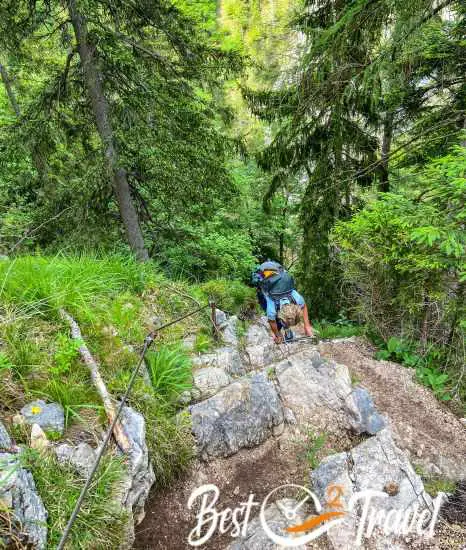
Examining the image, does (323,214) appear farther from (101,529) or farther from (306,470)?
(101,529)

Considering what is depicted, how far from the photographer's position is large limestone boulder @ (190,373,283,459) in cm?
328

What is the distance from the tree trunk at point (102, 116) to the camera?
5.60 metres

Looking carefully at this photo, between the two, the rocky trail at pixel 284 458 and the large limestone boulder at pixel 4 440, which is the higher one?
the large limestone boulder at pixel 4 440

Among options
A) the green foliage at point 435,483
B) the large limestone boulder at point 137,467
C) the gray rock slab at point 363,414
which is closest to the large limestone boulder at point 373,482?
the green foliage at point 435,483

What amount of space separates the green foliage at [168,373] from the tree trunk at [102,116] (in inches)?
144

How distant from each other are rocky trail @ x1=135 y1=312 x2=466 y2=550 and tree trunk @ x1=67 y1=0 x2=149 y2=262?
371 centimetres

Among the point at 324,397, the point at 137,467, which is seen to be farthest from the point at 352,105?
the point at 137,467

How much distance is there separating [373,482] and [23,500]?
114 inches

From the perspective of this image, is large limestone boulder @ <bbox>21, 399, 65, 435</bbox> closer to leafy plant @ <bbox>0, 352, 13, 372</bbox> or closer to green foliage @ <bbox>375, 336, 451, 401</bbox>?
leafy plant @ <bbox>0, 352, 13, 372</bbox>

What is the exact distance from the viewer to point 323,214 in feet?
23.9

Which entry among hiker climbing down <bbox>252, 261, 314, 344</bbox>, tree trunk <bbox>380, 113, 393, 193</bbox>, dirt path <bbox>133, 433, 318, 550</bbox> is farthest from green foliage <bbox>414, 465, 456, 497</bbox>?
tree trunk <bbox>380, 113, 393, 193</bbox>

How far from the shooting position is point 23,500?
176cm

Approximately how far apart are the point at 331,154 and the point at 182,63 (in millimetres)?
3588

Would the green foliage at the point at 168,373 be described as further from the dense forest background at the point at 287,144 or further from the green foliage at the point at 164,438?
the dense forest background at the point at 287,144
